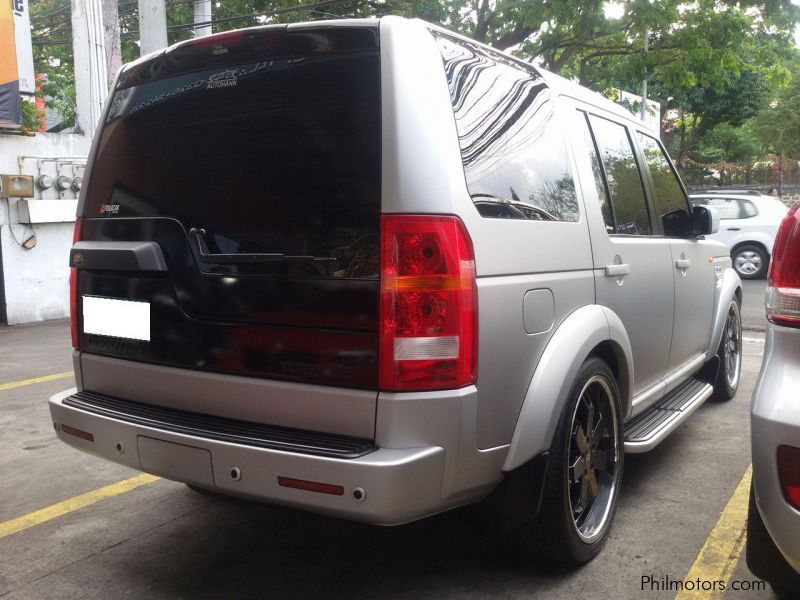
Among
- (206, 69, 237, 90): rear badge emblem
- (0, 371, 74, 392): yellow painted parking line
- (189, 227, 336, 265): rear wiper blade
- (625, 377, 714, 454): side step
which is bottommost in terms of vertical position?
(0, 371, 74, 392): yellow painted parking line

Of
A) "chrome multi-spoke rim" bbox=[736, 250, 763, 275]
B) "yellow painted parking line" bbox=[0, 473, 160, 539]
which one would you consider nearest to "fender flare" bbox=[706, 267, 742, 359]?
"yellow painted parking line" bbox=[0, 473, 160, 539]

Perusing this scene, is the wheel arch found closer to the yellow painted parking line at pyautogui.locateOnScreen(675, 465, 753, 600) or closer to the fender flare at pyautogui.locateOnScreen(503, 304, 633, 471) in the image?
the yellow painted parking line at pyautogui.locateOnScreen(675, 465, 753, 600)

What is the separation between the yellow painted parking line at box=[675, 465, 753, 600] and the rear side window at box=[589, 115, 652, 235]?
48.7 inches

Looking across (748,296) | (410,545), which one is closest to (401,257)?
(410,545)

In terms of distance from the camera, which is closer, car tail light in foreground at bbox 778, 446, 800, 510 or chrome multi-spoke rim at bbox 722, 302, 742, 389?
car tail light in foreground at bbox 778, 446, 800, 510

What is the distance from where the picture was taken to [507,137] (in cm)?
266

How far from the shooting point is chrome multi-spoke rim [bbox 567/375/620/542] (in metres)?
2.85

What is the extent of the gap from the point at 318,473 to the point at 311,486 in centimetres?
5

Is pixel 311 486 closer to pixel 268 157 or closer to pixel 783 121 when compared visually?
pixel 268 157

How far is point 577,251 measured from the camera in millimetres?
2920

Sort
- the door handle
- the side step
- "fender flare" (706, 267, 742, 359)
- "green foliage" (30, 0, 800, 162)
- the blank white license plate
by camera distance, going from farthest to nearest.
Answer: "green foliage" (30, 0, 800, 162)
"fender flare" (706, 267, 742, 359)
the side step
the door handle
the blank white license plate

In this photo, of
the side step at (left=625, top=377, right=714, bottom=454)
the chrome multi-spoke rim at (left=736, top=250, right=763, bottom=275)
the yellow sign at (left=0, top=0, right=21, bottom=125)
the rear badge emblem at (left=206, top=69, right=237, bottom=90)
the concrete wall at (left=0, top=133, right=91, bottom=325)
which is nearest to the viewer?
the rear badge emblem at (left=206, top=69, right=237, bottom=90)

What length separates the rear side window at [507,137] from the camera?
2434mm

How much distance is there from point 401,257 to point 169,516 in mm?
1912
